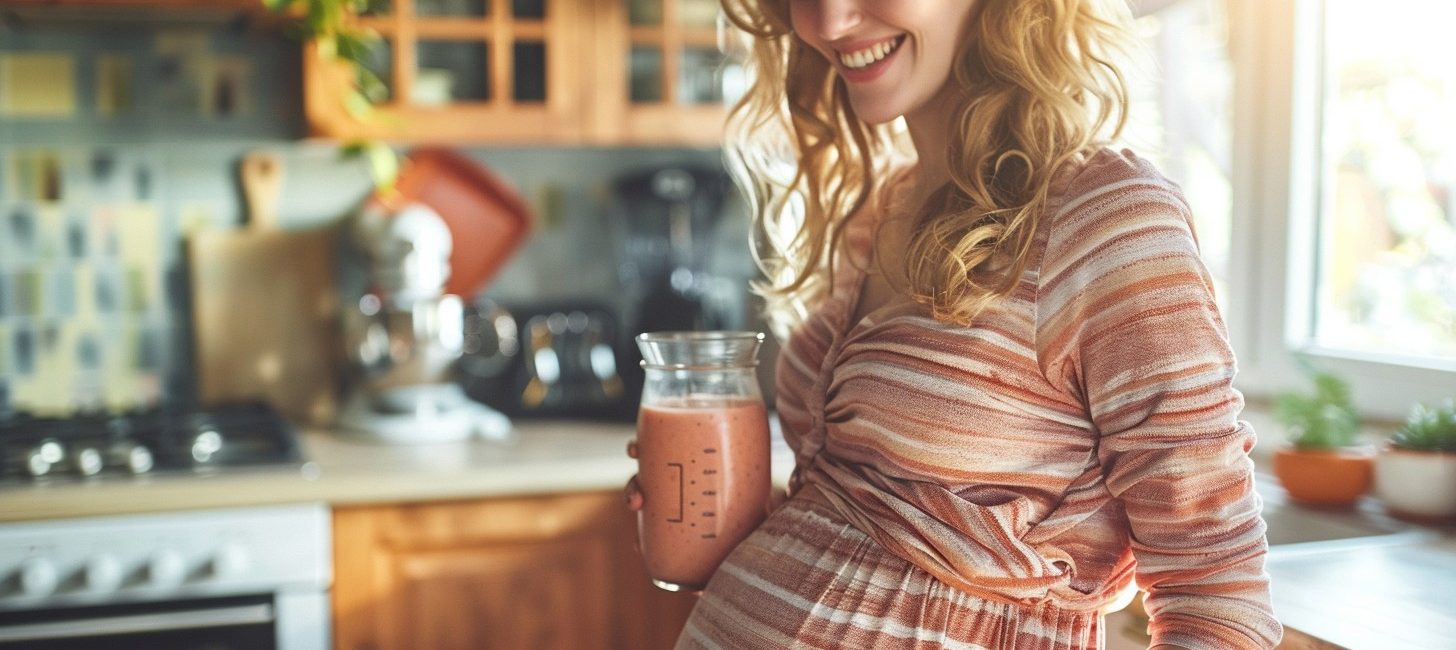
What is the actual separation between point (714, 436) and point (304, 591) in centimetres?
94

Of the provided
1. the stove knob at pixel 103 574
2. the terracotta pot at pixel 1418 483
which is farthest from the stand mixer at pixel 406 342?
the terracotta pot at pixel 1418 483

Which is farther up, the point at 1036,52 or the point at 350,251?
the point at 1036,52

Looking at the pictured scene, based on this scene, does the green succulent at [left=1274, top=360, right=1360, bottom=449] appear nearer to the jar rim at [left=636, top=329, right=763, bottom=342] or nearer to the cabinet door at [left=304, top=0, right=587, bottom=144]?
the jar rim at [left=636, top=329, right=763, bottom=342]

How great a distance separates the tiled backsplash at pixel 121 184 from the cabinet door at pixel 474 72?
276mm

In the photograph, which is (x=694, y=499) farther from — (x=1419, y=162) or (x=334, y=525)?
(x=1419, y=162)

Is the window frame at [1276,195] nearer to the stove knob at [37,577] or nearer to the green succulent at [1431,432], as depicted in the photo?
the green succulent at [1431,432]

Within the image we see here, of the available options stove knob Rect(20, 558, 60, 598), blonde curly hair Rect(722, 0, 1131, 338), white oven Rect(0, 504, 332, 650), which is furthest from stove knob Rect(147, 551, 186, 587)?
blonde curly hair Rect(722, 0, 1131, 338)

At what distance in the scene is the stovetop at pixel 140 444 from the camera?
5.82ft

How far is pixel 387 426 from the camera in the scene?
209 cm

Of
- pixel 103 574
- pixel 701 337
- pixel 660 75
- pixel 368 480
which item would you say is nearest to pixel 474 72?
pixel 660 75

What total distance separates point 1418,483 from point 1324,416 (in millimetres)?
174

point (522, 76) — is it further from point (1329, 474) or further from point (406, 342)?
point (1329, 474)

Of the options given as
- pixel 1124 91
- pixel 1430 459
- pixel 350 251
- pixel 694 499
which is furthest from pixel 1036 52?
pixel 350 251

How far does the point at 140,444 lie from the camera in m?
1.92
